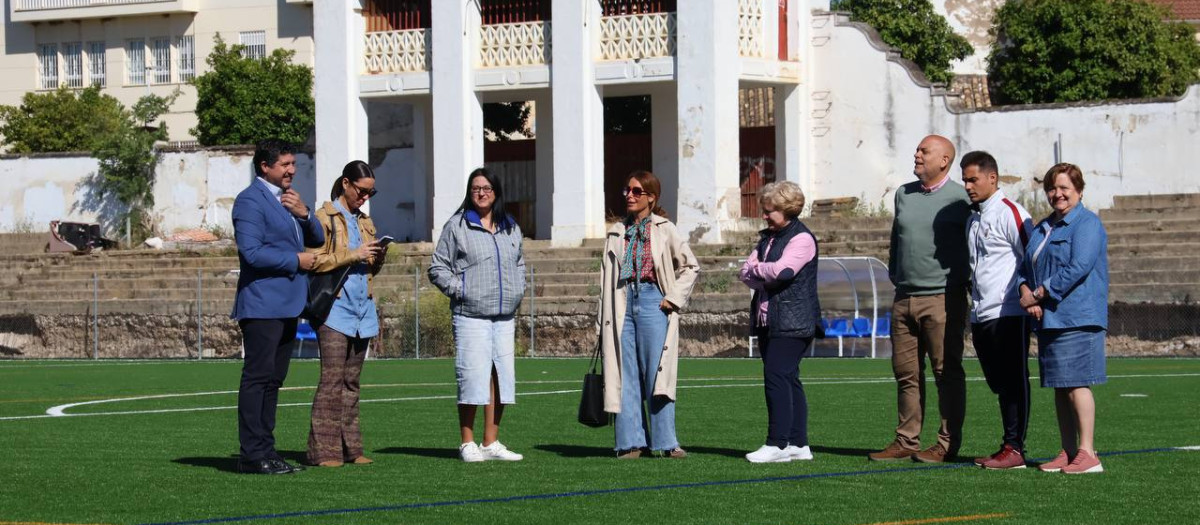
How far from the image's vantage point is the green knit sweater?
1178 centimetres

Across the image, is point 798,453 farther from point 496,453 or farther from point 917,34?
point 917,34

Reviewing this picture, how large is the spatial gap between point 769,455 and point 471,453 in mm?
1934

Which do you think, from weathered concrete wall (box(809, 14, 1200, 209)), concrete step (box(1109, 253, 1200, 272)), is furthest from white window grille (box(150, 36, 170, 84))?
concrete step (box(1109, 253, 1200, 272))

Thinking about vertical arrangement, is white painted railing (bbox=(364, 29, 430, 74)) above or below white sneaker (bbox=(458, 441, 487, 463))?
above

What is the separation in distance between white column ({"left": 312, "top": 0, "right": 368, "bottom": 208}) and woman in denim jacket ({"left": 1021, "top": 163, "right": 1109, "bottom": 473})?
109 feet

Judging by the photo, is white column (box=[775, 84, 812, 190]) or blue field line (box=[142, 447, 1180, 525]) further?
white column (box=[775, 84, 812, 190])

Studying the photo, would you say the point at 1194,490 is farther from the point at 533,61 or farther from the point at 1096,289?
the point at 533,61

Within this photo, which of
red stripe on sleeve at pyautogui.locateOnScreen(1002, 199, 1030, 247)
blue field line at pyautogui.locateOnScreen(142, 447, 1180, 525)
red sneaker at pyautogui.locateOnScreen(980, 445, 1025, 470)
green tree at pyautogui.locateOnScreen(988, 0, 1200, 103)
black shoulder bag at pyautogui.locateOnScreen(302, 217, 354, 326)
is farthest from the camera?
green tree at pyautogui.locateOnScreen(988, 0, 1200, 103)

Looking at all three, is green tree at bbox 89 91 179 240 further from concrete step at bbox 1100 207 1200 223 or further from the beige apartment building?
concrete step at bbox 1100 207 1200 223

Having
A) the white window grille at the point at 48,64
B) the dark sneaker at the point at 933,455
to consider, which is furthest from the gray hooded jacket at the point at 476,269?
the white window grille at the point at 48,64

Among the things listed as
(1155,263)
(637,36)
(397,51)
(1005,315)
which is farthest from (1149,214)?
(1005,315)

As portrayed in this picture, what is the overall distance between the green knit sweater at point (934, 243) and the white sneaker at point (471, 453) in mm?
2939

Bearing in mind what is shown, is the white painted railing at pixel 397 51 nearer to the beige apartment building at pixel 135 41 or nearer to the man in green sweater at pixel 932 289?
the beige apartment building at pixel 135 41

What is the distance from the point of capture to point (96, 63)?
63250mm
